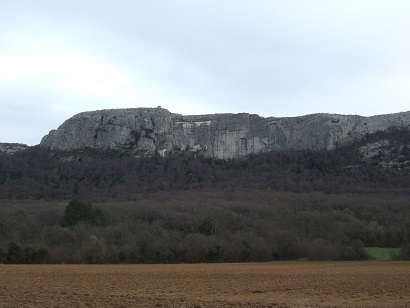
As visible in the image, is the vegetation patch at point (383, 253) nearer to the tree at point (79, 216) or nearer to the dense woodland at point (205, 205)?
the dense woodland at point (205, 205)

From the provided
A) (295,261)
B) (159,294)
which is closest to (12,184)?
(295,261)

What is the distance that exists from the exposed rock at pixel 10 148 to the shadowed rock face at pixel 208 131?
39.6 ft

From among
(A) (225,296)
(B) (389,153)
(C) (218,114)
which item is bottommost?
(A) (225,296)

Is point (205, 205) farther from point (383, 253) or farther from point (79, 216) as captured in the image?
point (383, 253)

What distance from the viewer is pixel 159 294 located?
26750 millimetres

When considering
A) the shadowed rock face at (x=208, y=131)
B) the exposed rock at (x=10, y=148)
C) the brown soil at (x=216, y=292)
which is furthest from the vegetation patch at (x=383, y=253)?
the exposed rock at (x=10, y=148)

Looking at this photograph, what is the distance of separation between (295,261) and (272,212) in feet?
62.5

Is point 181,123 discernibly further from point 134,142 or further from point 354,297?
point 354,297

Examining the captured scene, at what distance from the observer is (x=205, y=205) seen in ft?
289

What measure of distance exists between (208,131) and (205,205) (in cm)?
6463

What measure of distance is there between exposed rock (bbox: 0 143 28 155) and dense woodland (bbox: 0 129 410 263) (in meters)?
11.8

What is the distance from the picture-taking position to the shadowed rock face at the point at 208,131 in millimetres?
137750

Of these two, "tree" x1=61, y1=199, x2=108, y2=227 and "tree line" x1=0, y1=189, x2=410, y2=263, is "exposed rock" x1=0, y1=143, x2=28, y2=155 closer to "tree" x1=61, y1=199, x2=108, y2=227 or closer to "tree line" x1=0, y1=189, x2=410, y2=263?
"tree line" x1=0, y1=189, x2=410, y2=263

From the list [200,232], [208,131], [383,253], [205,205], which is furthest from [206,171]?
[383,253]
